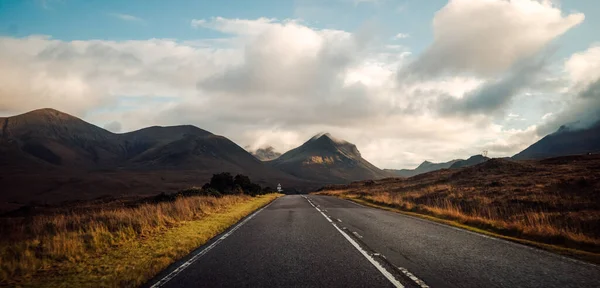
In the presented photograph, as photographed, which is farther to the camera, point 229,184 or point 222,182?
point 229,184

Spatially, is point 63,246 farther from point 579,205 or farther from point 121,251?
point 579,205

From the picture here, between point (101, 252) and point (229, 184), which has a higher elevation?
point (229, 184)

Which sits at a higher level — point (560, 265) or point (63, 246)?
point (63, 246)

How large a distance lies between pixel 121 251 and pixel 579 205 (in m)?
22.7

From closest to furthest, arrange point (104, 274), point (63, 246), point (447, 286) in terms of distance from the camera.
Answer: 1. point (447, 286)
2. point (104, 274)
3. point (63, 246)

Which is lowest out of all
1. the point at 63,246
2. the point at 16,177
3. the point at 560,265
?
the point at 560,265

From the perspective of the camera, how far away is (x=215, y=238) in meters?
11.3

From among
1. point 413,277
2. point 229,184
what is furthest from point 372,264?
point 229,184

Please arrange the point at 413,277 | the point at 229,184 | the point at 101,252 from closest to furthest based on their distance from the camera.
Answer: the point at 413,277
the point at 101,252
the point at 229,184

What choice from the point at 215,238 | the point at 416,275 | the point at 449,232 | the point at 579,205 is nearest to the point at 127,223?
the point at 215,238

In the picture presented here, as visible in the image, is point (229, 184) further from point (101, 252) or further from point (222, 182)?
point (101, 252)

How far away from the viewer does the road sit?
612 centimetres

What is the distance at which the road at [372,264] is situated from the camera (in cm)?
612

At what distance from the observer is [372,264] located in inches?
287
